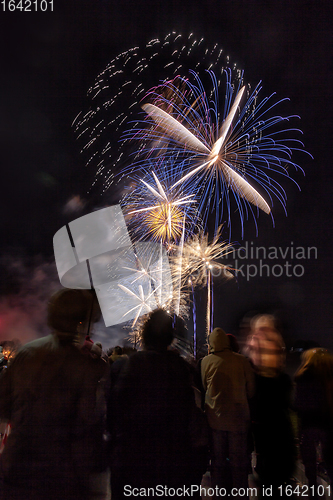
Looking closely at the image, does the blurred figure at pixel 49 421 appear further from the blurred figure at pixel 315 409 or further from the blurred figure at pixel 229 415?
the blurred figure at pixel 315 409

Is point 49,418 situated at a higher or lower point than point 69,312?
lower

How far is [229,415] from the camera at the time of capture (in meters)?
3.49

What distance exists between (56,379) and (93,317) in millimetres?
968

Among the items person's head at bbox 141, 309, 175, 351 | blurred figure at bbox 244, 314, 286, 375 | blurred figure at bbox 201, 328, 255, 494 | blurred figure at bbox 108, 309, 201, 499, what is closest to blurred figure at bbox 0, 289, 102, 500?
blurred figure at bbox 108, 309, 201, 499

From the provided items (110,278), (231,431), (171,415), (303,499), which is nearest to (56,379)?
(171,415)

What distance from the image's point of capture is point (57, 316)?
2525mm

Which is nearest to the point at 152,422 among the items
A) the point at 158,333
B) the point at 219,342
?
the point at 158,333

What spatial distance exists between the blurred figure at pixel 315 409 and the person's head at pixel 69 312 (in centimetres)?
228

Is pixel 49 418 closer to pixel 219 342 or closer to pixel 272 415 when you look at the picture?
pixel 219 342

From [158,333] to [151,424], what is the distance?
25.6 inches

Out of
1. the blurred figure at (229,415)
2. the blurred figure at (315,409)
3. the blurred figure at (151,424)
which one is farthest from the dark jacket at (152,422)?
the blurred figure at (315,409)

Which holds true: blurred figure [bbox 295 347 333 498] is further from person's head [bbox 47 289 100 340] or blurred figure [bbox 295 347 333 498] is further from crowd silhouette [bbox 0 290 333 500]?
person's head [bbox 47 289 100 340]

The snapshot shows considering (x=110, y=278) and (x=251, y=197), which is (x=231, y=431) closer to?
(x=110, y=278)

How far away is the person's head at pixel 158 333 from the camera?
2734 mm
